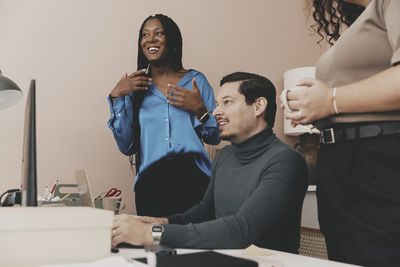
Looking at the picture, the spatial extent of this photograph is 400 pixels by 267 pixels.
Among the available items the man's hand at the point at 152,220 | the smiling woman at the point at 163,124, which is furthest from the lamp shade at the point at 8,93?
the man's hand at the point at 152,220

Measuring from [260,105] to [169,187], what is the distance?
53 centimetres

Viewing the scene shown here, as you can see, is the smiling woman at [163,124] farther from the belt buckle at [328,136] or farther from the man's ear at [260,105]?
the belt buckle at [328,136]

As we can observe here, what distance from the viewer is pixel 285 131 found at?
2.96 meters

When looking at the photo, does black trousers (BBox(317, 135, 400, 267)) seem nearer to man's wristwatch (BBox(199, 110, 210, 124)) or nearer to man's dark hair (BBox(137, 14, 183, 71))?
man's wristwatch (BBox(199, 110, 210, 124))

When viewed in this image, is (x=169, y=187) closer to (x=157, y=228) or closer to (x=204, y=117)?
(x=204, y=117)

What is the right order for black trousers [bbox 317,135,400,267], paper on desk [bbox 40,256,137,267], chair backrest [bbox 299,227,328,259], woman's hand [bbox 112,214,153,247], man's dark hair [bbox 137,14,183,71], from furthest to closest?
man's dark hair [bbox 137,14,183,71] → chair backrest [bbox 299,227,328,259] → woman's hand [bbox 112,214,153,247] → black trousers [bbox 317,135,400,267] → paper on desk [bbox 40,256,137,267]

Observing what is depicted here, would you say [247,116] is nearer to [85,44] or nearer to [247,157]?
[247,157]

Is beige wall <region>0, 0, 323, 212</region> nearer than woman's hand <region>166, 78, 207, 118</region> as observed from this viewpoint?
No

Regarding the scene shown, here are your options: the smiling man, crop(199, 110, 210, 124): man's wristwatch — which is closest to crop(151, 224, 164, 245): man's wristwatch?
the smiling man

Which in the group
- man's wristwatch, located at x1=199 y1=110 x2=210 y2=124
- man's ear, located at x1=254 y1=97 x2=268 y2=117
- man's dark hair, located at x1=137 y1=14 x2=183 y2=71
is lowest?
man's wristwatch, located at x1=199 y1=110 x2=210 y2=124

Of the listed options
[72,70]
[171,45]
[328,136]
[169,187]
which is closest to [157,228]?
[328,136]

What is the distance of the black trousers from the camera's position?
0.85m

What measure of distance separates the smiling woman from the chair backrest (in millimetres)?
508

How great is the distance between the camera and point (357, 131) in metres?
0.91
